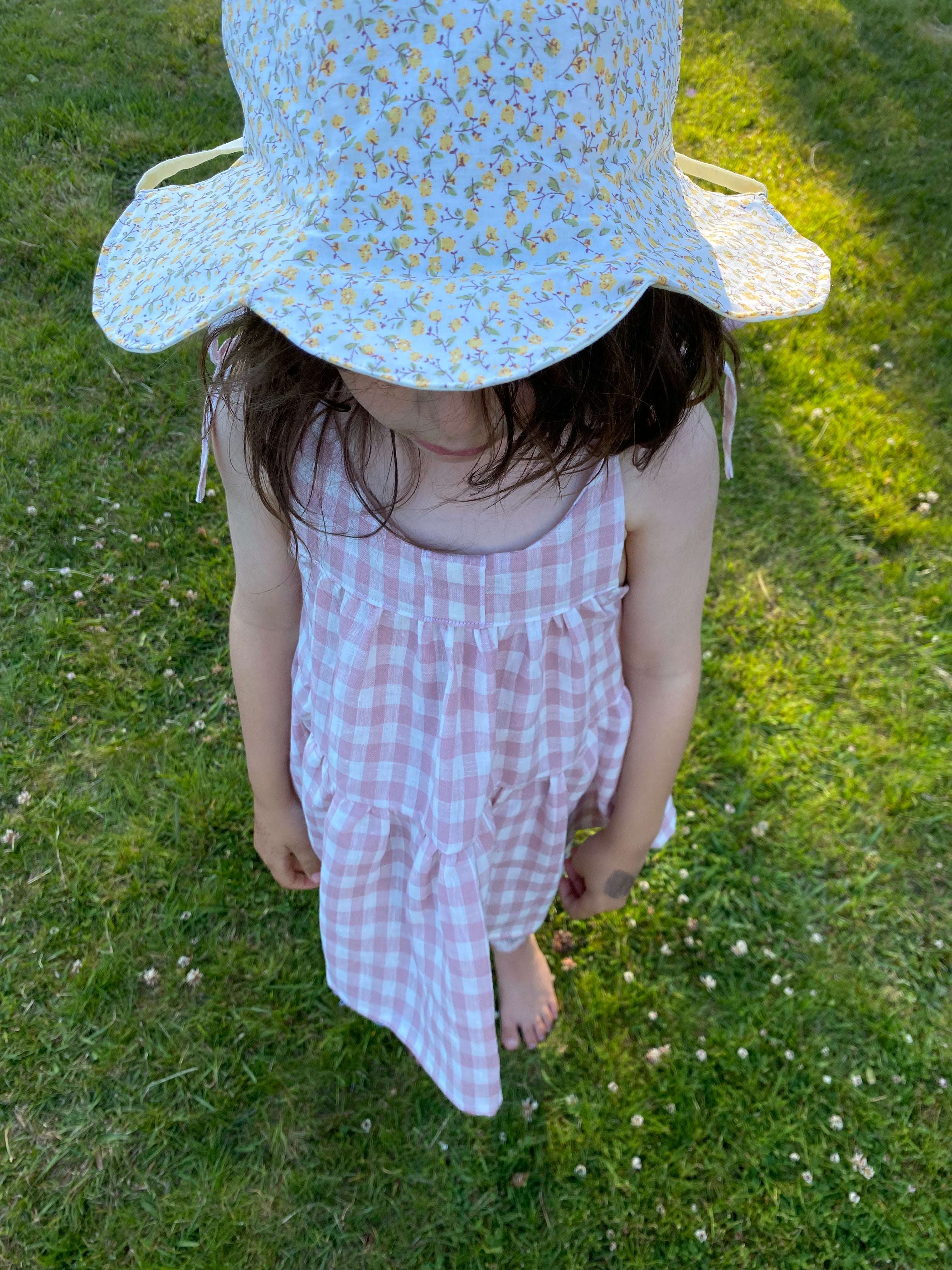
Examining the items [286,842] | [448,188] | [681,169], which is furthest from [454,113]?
[286,842]

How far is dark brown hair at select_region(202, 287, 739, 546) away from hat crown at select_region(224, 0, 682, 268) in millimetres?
149

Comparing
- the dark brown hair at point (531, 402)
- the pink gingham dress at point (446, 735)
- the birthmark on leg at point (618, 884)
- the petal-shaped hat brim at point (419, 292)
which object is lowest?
the birthmark on leg at point (618, 884)

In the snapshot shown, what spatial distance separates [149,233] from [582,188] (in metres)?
0.56

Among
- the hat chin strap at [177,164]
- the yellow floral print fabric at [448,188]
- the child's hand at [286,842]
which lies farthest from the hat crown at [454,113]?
the child's hand at [286,842]

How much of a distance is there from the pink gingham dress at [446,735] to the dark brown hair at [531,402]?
0.22 ft

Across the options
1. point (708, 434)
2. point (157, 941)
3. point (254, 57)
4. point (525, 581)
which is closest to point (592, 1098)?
point (157, 941)

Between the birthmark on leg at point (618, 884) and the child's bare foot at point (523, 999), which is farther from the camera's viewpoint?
the child's bare foot at point (523, 999)

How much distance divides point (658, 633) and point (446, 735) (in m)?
0.37

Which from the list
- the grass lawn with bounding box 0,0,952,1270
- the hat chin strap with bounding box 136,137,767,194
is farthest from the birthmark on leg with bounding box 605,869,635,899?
the hat chin strap with bounding box 136,137,767,194

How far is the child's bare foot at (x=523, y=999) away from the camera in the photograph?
6.57 feet

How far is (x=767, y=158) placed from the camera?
394cm

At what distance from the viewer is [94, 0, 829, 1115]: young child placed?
0.72 meters

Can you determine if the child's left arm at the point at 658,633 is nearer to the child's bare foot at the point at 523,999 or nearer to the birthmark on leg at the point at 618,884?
the birthmark on leg at the point at 618,884

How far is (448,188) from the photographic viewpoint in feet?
2.37
